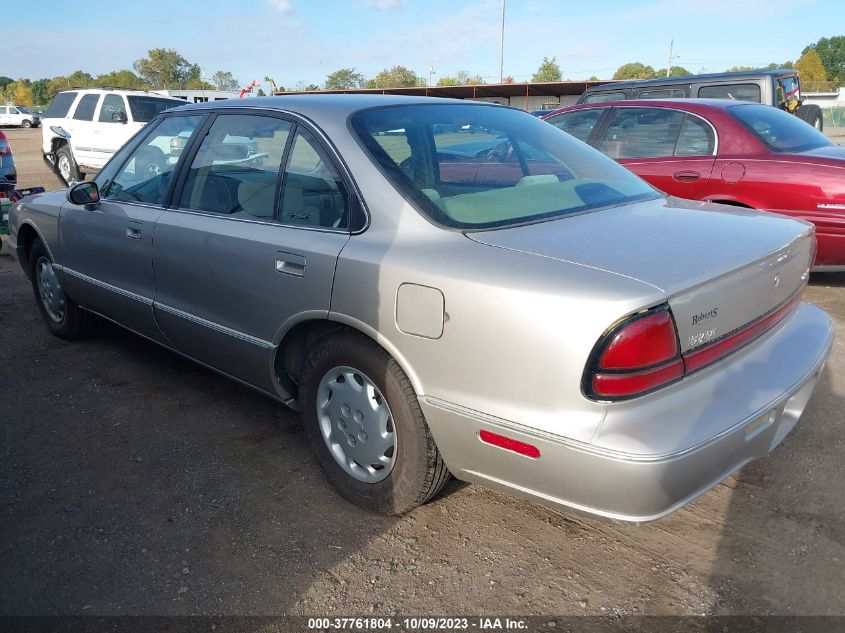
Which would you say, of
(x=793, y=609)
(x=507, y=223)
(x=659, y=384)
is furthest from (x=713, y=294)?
(x=793, y=609)

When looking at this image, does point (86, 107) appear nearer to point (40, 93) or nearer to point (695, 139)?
point (695, 139)

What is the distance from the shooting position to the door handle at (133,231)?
11.5 feet

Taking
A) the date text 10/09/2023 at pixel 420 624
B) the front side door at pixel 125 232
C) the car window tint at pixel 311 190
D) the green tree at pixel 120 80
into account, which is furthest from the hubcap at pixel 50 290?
the green tree at pixel 120 80

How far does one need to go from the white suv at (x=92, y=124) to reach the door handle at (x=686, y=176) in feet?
32.3

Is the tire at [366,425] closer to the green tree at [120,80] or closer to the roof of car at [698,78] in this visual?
the roof of car at [698,78]

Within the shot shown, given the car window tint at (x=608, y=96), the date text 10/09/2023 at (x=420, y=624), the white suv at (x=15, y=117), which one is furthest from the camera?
the white suv at (x=15, y=117)

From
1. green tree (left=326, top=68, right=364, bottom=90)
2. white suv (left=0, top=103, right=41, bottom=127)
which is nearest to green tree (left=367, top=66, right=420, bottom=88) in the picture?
green tree (left=326, top=68, right=364, bottom=90)

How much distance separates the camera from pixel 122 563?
2.42 m

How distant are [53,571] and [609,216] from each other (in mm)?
2406

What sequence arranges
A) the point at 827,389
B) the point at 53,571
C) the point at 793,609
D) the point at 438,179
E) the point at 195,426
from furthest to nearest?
the point at 827,389, the point at 195,426, the point at 438,179, the point at 53,571, the point at 793,609

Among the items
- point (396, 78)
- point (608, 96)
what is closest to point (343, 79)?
point (396, 78)

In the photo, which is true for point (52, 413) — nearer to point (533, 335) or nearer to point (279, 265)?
point (279, 265)

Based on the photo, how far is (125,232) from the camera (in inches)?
141

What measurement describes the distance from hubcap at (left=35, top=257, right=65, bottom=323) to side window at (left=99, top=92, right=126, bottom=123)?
8858mm
